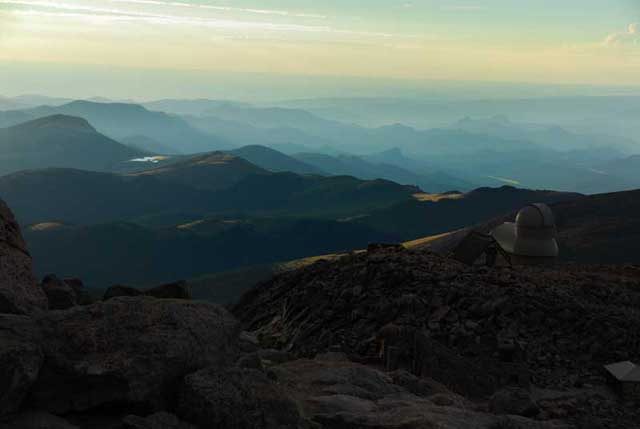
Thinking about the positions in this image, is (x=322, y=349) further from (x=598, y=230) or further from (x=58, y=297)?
(x=598, y=230)

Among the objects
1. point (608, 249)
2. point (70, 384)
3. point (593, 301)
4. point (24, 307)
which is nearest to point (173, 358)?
point (70, 384)

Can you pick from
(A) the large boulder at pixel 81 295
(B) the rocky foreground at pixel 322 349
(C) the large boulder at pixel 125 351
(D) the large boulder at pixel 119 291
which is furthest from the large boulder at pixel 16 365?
(A) the large boulder at pixel 81 295

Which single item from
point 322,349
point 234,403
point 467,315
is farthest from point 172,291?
point 467,315

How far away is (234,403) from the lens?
820 centimetres

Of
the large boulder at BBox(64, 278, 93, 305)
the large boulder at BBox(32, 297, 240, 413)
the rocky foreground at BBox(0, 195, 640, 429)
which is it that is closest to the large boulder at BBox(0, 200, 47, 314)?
the rocky foreground at BBox(0, 195, 640, 429)

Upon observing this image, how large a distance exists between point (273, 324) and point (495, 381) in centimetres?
1016

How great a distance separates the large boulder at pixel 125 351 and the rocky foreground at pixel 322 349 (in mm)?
20

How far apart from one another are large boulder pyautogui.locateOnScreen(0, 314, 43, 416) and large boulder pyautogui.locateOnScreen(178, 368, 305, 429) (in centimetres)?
205

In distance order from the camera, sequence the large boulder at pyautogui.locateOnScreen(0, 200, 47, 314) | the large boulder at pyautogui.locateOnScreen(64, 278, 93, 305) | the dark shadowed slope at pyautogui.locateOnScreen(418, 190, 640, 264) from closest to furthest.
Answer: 1. the large boulder at pyautogui.locateOnScreen(0, 200, 47, 314)
2. the large boulder at pyautogui.locateOnScreen(64, 278, 93, 305)
3. the dark shadowed slope at pyautogui.locateOnScreen(418, 190, 640, 264)

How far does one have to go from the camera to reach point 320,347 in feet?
63.7

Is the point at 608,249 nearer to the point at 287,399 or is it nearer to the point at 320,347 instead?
the point at 320,347

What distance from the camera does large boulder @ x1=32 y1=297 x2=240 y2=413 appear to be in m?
8.07

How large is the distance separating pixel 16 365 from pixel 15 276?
372cm

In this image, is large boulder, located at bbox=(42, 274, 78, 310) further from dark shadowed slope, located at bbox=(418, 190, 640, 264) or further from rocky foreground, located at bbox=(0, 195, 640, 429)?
dark shadowed slope, located at bbox=(418, 190, 640, 264)
